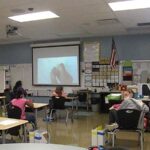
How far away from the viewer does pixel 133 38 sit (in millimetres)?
8844

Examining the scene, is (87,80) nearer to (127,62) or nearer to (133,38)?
(127,62)

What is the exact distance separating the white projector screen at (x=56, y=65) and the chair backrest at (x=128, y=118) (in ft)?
18.1

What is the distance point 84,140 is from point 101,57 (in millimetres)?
4844

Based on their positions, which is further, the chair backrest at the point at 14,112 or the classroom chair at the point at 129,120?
the chair backrest at the point at 14,112

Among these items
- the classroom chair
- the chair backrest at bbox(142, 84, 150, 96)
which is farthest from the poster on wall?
the classroom chair

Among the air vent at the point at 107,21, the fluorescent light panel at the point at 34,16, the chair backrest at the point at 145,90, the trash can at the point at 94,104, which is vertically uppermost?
the air vent at the point at 107,21

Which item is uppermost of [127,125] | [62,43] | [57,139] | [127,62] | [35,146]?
[62,43]

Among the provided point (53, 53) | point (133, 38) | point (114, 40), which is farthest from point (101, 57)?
point (53, 53)

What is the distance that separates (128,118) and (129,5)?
2542mm

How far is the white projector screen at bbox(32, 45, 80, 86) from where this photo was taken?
9641 mm

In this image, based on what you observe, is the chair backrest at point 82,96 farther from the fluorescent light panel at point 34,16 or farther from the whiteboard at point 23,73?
the fluorescent light panel at point 34,16

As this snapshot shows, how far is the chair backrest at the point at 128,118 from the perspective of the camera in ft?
13.3

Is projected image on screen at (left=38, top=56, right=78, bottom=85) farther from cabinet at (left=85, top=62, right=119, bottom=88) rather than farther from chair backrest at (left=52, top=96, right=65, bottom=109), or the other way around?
chair backrest at (left=52, top=96, right=65, bottom=109)

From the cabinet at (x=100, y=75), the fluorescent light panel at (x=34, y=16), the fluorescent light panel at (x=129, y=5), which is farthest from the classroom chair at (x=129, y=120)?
the cabinet at (x=100, y=75)
